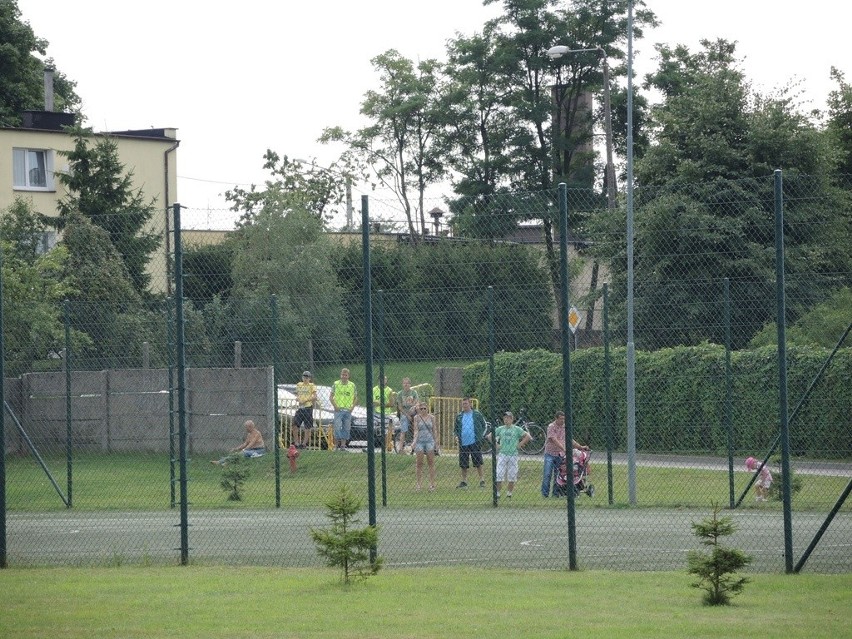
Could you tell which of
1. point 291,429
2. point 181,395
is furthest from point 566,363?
point 291,429

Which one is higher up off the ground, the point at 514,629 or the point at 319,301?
the point at 319,301

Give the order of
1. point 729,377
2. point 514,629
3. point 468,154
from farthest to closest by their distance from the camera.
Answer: point 468,154 → point 729,377 → point 514,629

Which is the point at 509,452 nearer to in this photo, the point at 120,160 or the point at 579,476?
the point at 579,476

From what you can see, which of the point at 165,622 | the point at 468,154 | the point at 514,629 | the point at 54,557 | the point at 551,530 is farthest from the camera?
the point at 468,154

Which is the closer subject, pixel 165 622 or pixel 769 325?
pixel 165 622

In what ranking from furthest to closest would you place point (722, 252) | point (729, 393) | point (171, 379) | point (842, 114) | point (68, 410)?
point (842, 114) → point (68, 410) → point (729, 393) → point (171, 379) → point (722, 252)

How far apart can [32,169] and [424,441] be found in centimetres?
3265

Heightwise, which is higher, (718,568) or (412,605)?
(718,568)

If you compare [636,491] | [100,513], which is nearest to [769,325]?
[636,491]

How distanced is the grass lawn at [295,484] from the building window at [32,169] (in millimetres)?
29326

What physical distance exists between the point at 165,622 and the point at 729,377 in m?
9.56

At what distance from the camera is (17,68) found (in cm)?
5250

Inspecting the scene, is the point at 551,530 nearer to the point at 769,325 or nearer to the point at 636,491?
the point at 636,491

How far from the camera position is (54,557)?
12.2m
